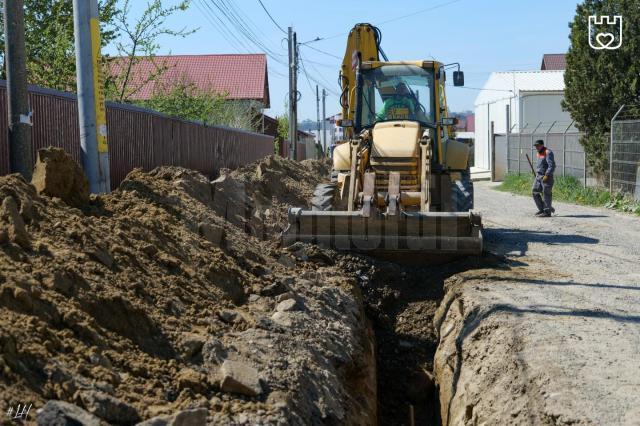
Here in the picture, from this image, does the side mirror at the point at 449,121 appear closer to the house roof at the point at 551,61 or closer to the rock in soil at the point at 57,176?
the rock in soil at the point at 57,176

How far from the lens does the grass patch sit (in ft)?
62.7

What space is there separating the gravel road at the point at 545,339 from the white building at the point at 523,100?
2584 cm

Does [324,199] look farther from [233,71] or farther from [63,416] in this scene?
[233,71]

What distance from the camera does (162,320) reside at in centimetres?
581

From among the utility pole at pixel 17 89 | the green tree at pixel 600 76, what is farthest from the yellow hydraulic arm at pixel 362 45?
the green tree at pixel 600 76

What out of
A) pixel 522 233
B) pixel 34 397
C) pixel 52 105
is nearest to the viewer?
pixel 34 397

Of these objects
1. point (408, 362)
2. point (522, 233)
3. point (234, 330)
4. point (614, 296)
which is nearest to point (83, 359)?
point (234, 330)

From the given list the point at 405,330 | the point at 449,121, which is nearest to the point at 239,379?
the point at 405,330

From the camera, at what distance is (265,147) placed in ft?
103

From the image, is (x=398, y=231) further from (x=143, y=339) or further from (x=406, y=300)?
(x=143, y=339)

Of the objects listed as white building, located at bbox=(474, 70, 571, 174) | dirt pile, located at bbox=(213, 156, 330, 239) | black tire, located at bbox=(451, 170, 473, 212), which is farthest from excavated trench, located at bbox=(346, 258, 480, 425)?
white building, located at bbox=(474, 70, 571, 174)

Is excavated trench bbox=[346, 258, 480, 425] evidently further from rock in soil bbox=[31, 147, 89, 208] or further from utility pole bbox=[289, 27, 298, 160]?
utility pole bbox=[289, 27, 298, 160]

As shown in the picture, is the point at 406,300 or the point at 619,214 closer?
the point at 406,300

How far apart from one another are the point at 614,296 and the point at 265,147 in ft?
77.8
